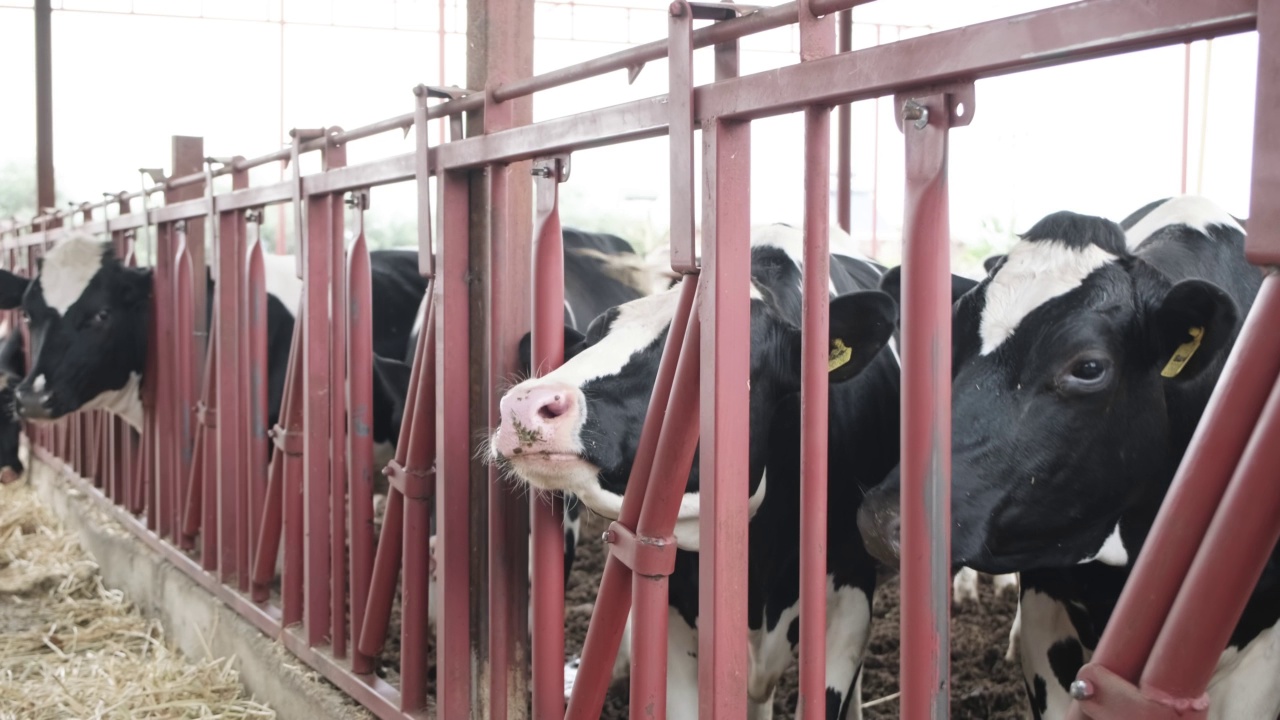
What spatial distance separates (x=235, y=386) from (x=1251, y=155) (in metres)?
3.70

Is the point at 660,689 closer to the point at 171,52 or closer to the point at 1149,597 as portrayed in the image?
the point at 1149,597

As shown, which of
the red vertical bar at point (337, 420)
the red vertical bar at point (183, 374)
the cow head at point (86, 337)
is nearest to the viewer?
the red vertical bar at point (337, 420)

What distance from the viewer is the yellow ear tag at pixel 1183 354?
1.91m

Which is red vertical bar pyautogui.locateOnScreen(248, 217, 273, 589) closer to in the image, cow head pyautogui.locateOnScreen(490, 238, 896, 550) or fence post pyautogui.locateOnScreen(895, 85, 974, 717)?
cow head pyautogui.locateOnScreen(490, 238, 896, 550)

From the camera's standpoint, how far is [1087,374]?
204cm

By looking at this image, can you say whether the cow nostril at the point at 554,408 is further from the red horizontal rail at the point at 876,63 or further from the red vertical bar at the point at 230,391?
the red vertical bar at the point at 230,391

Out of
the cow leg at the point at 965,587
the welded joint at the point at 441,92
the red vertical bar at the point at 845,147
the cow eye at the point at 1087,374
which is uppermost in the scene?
the red vertical bar at the point at 845,147

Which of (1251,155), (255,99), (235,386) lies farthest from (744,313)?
(255,99)

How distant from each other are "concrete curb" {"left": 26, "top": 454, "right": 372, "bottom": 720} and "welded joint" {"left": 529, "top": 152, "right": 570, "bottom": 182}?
1.55 metres

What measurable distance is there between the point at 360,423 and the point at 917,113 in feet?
6.97

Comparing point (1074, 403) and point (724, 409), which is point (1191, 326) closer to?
point (1074, 403)

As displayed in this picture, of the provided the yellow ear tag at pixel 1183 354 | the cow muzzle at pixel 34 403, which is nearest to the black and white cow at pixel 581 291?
the cow muzzle at pixel 34 403

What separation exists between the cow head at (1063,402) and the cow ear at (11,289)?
515cm

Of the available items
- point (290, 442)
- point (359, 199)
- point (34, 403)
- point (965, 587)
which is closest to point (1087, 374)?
point (359, 199)
